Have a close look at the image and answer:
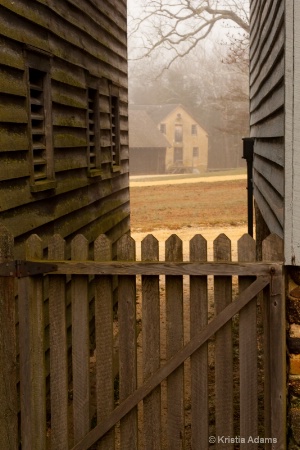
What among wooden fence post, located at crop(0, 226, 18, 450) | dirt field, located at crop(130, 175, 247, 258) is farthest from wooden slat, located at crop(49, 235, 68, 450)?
dirt field, located at crop(130, 175, 247, 258)

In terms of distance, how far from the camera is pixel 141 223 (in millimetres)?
22094

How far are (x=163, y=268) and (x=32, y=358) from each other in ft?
3.33

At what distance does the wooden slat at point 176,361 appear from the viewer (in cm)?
439

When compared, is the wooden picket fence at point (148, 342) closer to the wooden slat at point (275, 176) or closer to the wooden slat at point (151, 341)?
the wooden slat at point (151, 341)

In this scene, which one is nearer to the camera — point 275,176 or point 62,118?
point 275,176

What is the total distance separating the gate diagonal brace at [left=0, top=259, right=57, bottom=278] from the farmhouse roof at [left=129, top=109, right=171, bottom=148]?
2090 inches

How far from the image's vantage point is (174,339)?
4.53 meters

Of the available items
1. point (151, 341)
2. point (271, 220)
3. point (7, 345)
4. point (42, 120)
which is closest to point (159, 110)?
point (42, 120)

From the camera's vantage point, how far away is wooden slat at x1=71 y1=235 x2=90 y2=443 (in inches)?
182

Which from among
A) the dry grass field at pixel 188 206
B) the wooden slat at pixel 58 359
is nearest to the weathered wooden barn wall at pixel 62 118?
the wooden slat at pixel 58 359

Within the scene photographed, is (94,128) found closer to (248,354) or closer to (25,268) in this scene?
(25,268)

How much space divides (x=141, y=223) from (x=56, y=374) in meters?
17.4

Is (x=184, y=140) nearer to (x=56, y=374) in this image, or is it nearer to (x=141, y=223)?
(x=141, y=223)

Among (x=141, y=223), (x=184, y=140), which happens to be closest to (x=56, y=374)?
(x=141, y=223)
